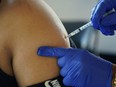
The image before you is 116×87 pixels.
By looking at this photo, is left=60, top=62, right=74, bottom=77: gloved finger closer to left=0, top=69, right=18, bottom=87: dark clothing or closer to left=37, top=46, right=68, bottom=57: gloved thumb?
left=37, top=46, right=68, bottom=57: gloved thumb

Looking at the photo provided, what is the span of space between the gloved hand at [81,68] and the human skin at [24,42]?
0.04 metres

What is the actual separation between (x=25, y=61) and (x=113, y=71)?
40cm

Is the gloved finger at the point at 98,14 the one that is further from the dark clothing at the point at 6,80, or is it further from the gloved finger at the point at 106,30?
the dark clothing at the point at 6,80

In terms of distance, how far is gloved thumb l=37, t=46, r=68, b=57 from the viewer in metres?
0.93

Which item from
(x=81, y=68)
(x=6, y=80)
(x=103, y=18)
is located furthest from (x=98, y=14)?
Result: (x=6, y=80)

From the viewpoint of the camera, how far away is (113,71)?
1086mm

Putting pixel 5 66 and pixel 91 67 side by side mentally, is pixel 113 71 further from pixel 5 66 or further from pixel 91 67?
pixel 5 66

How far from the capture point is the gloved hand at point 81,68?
98cm

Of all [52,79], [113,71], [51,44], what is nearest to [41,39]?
[51,44]

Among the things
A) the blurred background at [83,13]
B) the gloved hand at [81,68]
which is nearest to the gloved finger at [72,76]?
the gloved hand at [81,68]

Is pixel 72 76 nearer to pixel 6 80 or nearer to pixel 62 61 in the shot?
pixel 62 61

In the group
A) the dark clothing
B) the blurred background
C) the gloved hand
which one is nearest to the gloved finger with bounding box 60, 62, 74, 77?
the gloved hand

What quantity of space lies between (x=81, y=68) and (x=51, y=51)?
0.53 feet

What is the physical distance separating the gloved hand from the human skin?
1.4 inches
